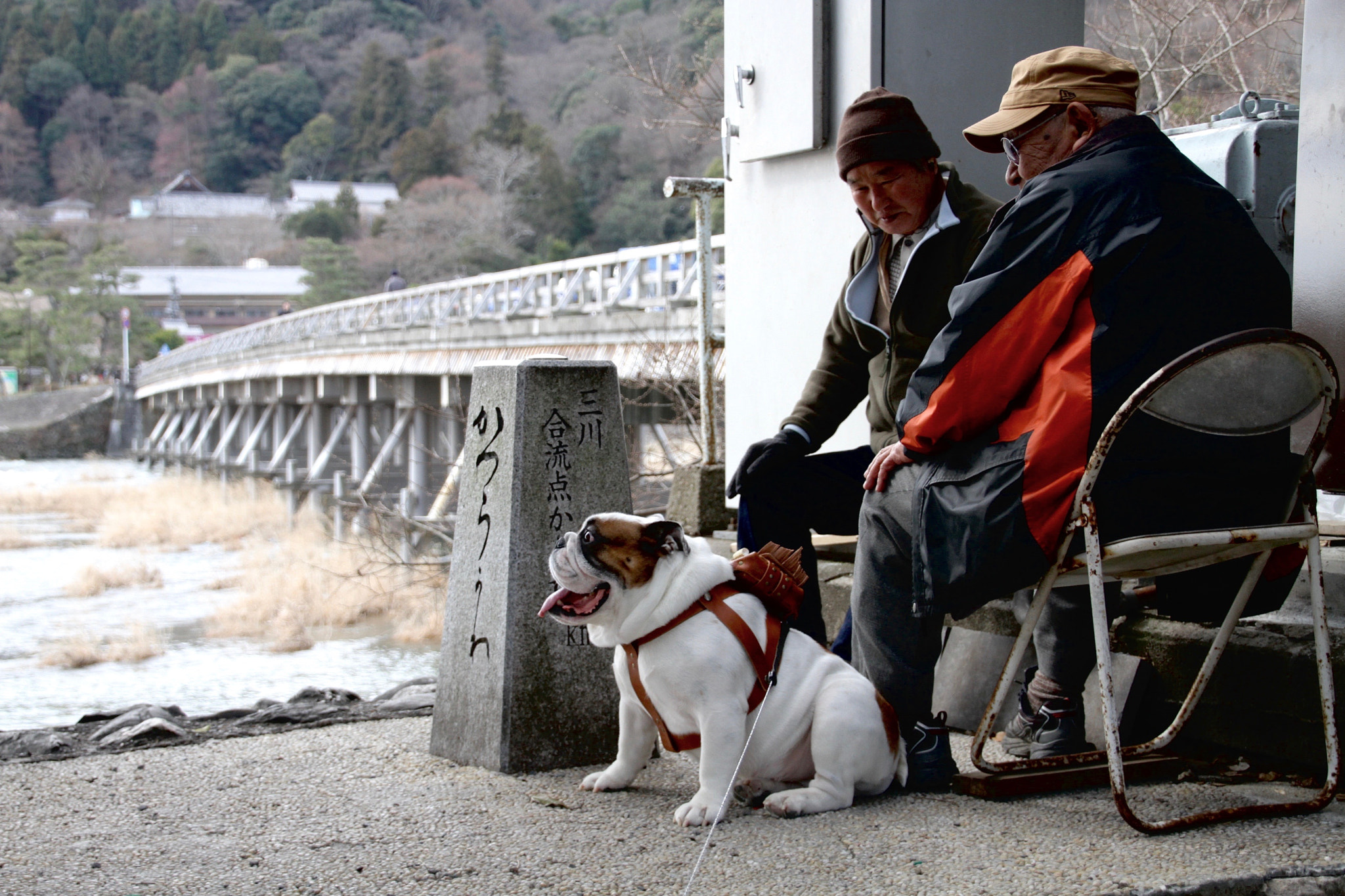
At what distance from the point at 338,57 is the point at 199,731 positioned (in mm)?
98943

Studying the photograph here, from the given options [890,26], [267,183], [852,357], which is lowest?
[852,357]

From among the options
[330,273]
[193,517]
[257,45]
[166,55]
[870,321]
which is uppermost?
[257,45]

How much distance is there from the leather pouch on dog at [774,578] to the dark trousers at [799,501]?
0.34m

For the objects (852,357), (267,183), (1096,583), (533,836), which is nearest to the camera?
(1096,583)

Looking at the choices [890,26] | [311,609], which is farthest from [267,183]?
[890,26]

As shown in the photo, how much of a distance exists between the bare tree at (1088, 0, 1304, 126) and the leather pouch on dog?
19.6 feet

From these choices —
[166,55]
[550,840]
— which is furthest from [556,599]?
[166,55]

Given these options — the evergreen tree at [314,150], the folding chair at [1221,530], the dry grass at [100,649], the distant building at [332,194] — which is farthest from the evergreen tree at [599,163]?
the folding chair at [1221,530]

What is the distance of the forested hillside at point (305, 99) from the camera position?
62062 millimetres

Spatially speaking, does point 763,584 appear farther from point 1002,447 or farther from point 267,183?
point 267,183

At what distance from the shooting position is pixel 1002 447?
2.27m

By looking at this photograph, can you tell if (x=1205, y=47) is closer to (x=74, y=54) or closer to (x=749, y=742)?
(x=749, y=742)

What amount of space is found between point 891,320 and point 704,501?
2.02 metres

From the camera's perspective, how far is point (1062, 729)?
2.83m
